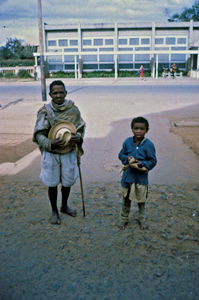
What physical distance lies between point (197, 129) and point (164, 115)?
2366 mm

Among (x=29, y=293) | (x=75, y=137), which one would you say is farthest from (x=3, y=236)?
(x=75, y=137)

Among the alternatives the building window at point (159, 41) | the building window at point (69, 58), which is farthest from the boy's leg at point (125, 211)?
the building window at point (159, 41)

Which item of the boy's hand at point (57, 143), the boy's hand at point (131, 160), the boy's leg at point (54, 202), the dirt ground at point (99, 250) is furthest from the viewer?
the boy's leg at point (54, 202)

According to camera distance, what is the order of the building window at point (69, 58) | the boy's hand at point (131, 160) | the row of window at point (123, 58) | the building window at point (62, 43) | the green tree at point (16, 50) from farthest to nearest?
the green tree at point (16, 50), the building window at point (62, 43), the building window at point (69, 58), the row of window at point (123, 58), the boy's hand at point (131, 160)

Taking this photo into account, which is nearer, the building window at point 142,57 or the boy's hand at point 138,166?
the boy's hand at point 138,166

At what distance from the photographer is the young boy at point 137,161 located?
10.8 ft

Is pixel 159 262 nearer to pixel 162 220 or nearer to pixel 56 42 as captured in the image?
pixel 162 220

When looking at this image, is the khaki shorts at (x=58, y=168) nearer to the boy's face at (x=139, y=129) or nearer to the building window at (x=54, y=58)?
the boy's face at (x=139, y=129)

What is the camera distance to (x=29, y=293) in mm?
2615

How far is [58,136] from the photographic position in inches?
136

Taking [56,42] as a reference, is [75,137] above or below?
below

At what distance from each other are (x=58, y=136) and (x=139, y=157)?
92 cm

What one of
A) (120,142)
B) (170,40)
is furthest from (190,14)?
(120,142)

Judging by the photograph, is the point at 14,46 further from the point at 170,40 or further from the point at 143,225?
the point at 143,225
